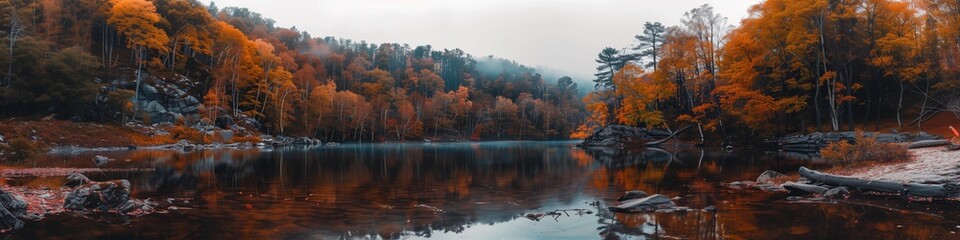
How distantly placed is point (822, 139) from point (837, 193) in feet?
112

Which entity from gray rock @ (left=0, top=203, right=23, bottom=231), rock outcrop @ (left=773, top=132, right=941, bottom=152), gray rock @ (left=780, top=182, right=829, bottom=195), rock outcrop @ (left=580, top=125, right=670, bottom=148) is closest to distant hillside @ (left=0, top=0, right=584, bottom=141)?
rock outcrop @ (left=580, top=125, right=670, bottom=148)

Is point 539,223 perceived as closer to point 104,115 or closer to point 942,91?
Answer: point 942,91

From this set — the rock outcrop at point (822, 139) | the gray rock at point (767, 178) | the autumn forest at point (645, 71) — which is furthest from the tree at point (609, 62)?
the gray rock at point (767, 178)

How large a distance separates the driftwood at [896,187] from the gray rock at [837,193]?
51 centimetres

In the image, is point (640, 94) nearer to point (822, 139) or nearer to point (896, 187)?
point (822, 139)

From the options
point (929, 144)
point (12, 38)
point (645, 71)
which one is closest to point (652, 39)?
point (645, 71)

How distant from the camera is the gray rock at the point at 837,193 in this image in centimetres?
1703

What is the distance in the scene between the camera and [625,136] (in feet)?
235

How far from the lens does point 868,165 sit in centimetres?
2305

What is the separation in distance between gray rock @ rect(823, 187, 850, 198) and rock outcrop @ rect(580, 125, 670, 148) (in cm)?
5248

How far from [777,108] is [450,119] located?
107694mm

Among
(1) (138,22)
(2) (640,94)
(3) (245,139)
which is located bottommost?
(3) (245,139)

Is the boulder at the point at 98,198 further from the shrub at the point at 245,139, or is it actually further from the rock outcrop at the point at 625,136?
the shrub at the point at 245,139

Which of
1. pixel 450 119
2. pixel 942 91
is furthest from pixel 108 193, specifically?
pixel 450 119
